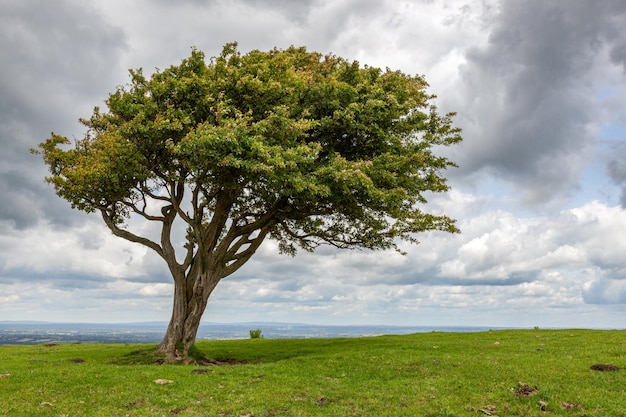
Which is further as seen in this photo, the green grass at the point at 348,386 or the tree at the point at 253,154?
the tree at the point at 253,154

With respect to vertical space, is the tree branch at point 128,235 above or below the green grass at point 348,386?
above

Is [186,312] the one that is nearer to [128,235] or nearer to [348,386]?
[128,235]

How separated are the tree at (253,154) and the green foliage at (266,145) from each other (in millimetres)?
84

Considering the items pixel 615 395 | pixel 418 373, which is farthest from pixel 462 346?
pixel 615 395

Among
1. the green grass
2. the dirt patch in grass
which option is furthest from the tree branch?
the dirt patch in grass

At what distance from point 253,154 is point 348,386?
A: 466 inches

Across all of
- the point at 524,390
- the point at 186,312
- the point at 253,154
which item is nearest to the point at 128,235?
the point at 186,312

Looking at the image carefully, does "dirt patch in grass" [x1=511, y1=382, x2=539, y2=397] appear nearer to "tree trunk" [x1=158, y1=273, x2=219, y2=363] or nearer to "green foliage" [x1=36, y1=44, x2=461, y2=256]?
"green foliage" [x1=36, y1=44, x2=461, y2=256]

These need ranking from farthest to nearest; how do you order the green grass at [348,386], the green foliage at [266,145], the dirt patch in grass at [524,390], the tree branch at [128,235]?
the tree branch at [128,235], the green foliage at [266,145], the dirt patch in grass at [524,390], the green grass at [348,386]

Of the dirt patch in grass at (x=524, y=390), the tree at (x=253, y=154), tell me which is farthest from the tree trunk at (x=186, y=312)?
the dirt patch in grass at (x=524, y=390)

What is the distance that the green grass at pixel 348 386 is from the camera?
51.5 ft

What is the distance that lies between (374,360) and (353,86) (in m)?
16.1

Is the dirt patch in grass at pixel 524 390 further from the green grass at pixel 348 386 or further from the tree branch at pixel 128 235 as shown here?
the tree branch at pixel 128 235

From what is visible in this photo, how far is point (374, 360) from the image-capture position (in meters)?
24.1
